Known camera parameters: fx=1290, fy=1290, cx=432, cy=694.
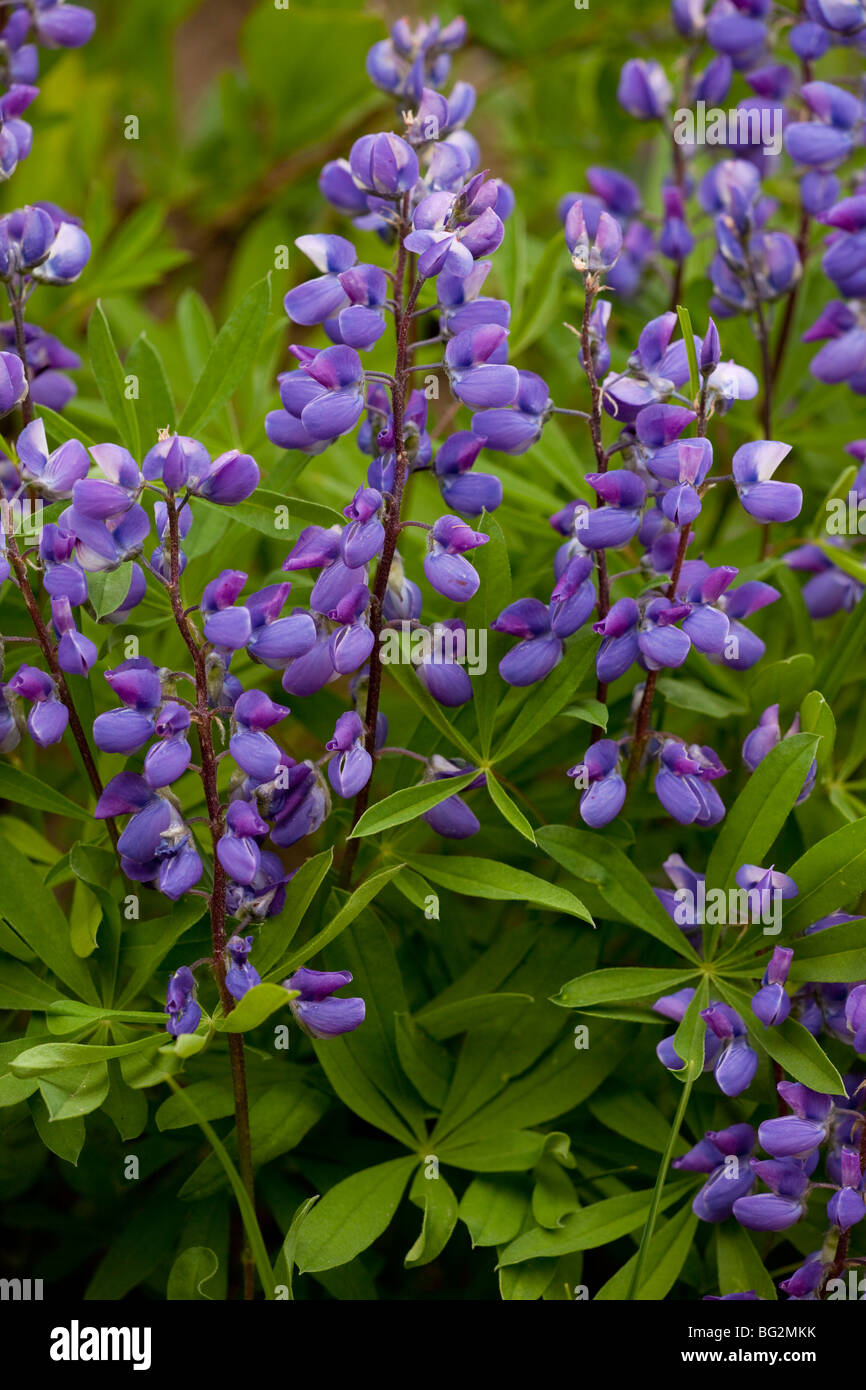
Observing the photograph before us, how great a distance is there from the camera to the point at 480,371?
84 cm

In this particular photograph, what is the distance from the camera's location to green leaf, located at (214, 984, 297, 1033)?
76 centimetres

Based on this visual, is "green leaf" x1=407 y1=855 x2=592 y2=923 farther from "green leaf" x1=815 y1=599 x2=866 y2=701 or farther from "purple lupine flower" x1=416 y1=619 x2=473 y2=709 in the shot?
"green leaf" x1=815 y1=599 x2=866 y2=701

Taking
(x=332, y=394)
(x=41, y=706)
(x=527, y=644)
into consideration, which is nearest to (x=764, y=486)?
(x=527, y=644)

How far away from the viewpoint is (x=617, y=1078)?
1010mm

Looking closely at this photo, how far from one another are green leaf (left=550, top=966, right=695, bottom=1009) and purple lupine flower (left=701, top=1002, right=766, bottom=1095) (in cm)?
3

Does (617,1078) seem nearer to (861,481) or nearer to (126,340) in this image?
(861,481)

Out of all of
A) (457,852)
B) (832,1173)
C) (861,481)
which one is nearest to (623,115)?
(861,481)

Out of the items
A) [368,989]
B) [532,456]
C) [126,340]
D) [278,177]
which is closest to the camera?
[368,989]

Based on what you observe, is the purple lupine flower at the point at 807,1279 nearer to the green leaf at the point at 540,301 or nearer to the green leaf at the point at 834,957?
the green leaf at the point at 834,957

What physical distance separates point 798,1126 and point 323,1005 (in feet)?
1.05

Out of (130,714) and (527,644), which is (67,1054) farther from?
(527,644)

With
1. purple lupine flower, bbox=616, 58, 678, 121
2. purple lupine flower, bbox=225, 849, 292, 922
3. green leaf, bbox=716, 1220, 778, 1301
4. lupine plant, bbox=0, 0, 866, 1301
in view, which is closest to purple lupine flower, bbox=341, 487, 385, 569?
lupine plant, bbox=0, 0, 866, 1301

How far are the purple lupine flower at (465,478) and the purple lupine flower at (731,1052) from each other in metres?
0.38

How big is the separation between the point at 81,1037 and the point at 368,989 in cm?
21
